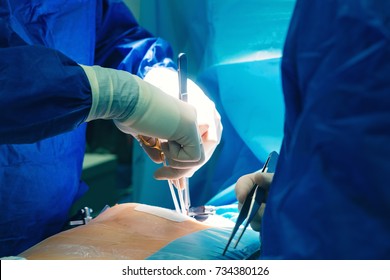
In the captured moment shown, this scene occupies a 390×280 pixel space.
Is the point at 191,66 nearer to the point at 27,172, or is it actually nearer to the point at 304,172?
the point at 27,172

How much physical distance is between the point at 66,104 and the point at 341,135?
1.77 feet

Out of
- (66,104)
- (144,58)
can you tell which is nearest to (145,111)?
(66,104)

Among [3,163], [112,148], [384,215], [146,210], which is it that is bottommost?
[112,148]

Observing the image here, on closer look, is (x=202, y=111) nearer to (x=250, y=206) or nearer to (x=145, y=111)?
(x=145, y=111)

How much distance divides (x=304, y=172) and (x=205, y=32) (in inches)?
41.2

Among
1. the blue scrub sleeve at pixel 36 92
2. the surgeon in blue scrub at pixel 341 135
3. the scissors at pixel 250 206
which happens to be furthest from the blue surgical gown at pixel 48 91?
the surgeon in blue scrub at pixel 341 135

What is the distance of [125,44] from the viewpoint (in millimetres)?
1496

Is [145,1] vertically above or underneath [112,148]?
above

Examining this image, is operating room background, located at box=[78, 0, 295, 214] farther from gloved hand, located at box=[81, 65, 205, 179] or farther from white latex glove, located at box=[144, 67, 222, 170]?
gloved hand, located at box=[81, 65, 205, 179]

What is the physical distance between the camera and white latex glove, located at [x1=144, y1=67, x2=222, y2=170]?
1285mm

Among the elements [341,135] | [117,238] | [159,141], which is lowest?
[117,238]

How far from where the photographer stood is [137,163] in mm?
1782
